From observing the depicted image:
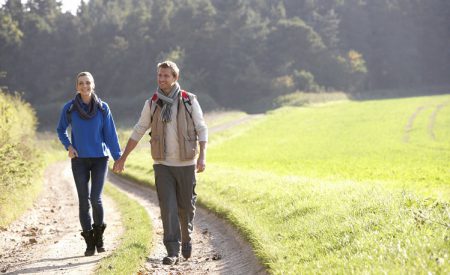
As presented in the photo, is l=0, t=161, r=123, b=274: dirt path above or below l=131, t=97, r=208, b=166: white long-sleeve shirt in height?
below

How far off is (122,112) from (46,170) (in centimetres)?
4849

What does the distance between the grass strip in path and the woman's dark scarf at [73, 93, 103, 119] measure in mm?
2201

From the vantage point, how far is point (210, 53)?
9419cm

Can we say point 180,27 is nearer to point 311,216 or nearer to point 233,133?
point 233,133

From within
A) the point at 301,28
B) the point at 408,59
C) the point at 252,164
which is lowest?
the point at 252,164

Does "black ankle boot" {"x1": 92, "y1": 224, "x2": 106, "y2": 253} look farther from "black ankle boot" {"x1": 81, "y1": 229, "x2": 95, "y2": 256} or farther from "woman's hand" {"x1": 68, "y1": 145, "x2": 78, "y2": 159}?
"woman's hand" {"x1": 68, "y1": 145, "x2": 78, "y2": 159}

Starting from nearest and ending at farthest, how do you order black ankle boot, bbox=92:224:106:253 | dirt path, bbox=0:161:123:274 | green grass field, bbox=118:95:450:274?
green grass field, bbox=118:95:450:274
dirt path, bbox=0:161:123:274
black ankle boot, bbox=92:224:106:253

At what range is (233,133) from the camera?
172 ft

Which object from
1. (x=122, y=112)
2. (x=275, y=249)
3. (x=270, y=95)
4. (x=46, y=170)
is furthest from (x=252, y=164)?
(x=270, y=95)

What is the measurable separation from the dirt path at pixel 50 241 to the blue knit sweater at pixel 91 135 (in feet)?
5.54

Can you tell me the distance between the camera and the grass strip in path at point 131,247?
7.36m

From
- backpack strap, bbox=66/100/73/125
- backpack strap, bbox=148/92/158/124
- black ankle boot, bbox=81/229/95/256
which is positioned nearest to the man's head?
backpack strap, bbox=148/92/158/124

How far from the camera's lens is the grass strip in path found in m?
7.36

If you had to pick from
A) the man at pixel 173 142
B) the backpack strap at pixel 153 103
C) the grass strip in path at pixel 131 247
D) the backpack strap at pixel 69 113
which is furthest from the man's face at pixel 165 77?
the grass strip in path at pixel 131 247
